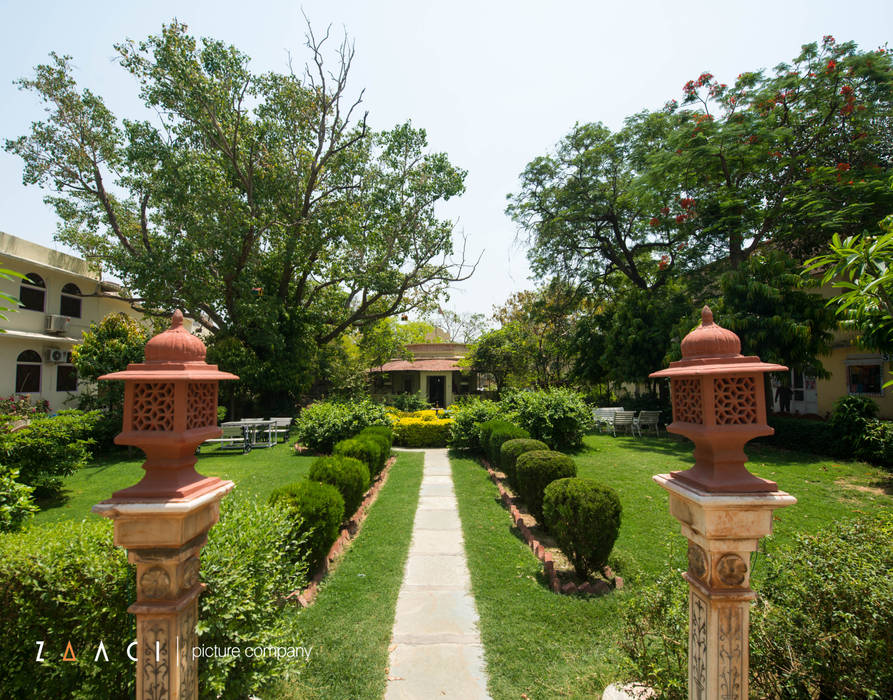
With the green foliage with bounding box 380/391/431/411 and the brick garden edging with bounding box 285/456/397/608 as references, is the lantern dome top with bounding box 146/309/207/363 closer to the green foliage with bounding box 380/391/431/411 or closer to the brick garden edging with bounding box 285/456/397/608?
the brick garden edging with bounding box 285/456/397/608

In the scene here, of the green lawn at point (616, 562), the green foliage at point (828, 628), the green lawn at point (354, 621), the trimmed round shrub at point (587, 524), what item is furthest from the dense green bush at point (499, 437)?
the green foliage at point (828, 628)

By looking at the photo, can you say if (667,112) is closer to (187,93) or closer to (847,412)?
(847,412)

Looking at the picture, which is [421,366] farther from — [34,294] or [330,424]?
[34,294]

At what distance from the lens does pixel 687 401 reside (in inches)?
94.4

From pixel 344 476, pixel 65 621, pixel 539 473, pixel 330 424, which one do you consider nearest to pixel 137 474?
pixel 330 424

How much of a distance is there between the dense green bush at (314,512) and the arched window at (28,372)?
17.4 meters

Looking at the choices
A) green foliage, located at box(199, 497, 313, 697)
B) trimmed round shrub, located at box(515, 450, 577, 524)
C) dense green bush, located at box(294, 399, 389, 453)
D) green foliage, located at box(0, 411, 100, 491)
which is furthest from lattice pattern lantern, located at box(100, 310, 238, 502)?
dense green bush, located at box(294, 399, 389, 453)

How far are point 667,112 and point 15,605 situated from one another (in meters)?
20.4

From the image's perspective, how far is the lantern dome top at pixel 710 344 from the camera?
7.55ft

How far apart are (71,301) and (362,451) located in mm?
17928

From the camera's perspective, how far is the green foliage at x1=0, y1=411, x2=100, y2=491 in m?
7.23

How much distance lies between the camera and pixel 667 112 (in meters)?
16.1

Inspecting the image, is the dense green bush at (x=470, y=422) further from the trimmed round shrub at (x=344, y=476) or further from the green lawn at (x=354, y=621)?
the trimmed round shrub at (x=344, y=476)

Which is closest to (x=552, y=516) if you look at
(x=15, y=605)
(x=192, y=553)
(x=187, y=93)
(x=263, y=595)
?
(x=263, y=595)
